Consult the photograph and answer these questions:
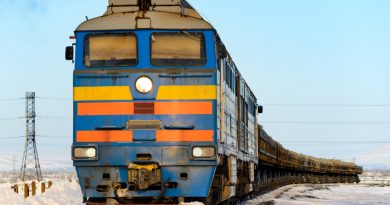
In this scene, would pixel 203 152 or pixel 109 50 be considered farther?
pixel 109 50

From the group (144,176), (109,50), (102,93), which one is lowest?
(144,176)

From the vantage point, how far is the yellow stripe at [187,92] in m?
11.9

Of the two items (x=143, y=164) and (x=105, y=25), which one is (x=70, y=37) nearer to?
(x=105, y=25)

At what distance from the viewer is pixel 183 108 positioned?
1194 centimetres

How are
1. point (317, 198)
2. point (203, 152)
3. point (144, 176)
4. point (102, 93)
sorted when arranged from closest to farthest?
point (144, 176)
point (203, 152)
point (102, 93)
point (317, 198)

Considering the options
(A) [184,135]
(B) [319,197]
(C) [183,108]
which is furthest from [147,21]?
(B) [319,197]

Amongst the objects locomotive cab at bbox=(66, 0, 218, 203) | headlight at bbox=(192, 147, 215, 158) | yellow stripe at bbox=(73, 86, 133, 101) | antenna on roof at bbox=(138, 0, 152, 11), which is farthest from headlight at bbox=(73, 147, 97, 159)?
antenna on roof at bbox=(138, 0, 152, 11)

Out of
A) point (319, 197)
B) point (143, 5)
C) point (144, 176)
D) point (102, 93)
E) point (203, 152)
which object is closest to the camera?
point (144, 176)

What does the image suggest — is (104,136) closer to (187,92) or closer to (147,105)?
(147,105)

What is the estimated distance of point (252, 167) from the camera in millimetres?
Result: 21141

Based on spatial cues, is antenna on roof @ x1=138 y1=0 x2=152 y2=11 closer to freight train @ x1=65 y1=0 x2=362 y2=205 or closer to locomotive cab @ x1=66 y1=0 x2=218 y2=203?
freight train @ x1=65 y1=0 x2=362 y2=205

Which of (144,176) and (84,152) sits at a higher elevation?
(84,152)


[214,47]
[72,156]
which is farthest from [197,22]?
[72,156]

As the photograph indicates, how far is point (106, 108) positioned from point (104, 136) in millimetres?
515
